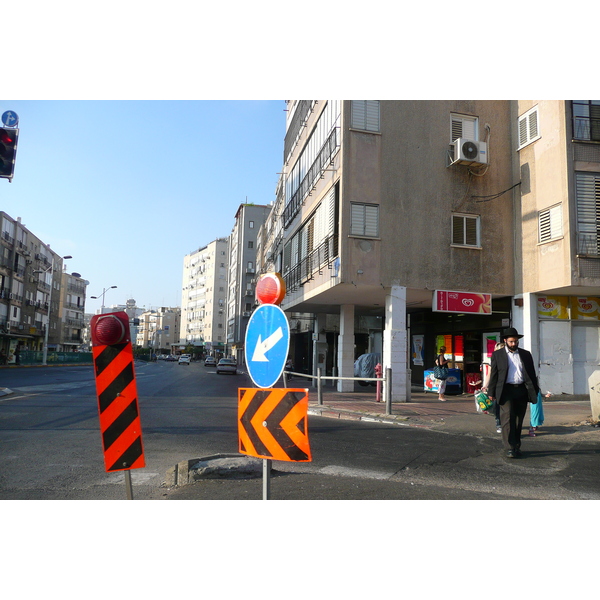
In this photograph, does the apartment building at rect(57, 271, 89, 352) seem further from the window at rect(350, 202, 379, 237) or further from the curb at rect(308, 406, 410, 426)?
the curb at rect(308, 406, 410, 426)

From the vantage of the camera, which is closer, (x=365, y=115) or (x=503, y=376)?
(x=503, y=376)

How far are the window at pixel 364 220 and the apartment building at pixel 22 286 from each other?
140 ft

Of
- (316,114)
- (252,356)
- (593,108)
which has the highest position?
(316,114)

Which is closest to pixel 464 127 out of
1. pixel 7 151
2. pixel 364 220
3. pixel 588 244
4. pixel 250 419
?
pixel 364 220

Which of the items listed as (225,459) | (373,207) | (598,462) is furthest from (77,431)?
(373,207)

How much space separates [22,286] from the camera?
64.1 m

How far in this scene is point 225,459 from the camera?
6562 millimetres

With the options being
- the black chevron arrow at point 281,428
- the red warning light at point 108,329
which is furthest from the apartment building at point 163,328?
the black chevron arrow at point 281,428

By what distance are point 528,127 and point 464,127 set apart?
6.95 feet

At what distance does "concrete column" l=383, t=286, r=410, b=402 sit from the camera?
16.5 metres

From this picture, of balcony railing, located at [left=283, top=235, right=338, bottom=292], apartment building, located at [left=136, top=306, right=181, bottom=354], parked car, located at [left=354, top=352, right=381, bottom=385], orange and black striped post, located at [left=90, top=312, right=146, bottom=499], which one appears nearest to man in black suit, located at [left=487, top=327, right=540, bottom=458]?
orange and black striped post, located at [left=90, top=312, right=146, bottom=499]

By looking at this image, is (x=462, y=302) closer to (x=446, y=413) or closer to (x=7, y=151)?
(x=446, y=413)

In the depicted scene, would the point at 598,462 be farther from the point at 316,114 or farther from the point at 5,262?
the point at 5,262

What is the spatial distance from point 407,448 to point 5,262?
61.0 m
